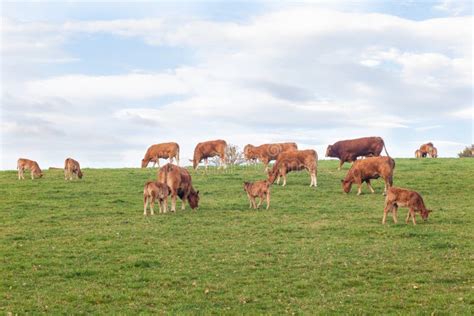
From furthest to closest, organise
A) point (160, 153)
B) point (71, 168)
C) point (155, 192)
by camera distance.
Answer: point (160, 153) < point (71, 168) < point (155, 192)

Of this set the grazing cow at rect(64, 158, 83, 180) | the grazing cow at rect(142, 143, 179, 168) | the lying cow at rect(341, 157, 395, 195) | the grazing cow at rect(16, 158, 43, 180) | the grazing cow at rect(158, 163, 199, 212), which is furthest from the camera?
the grazing cow at rect(142, 143, 179, 168)

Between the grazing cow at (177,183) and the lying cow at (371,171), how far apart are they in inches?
334

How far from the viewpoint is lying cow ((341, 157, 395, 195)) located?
91.7 ft

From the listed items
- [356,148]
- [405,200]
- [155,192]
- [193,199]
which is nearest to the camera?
[405,200]

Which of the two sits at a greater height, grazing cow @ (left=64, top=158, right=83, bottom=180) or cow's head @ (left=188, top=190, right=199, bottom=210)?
grazing cow @ (left=64, top=158, right=83, bottom=180)

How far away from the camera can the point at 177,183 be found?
23125mm

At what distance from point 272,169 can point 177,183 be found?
29.6 feet

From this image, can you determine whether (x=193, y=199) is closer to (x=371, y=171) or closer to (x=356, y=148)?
(x=371, y=171)

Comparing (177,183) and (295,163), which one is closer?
(177,183)

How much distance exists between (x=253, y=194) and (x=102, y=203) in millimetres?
7000

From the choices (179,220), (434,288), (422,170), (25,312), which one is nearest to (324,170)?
(422,170)

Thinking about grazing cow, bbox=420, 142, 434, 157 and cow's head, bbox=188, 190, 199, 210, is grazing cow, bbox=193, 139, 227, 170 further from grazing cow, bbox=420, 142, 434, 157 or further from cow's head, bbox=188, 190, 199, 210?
grazing cow, bbox=420, 142, 434, 157

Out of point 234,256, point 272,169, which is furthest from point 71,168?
point 234,256

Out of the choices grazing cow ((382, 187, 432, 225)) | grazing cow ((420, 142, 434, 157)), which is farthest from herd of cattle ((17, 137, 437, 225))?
grazing cow ((420, 142, 434, 157))
